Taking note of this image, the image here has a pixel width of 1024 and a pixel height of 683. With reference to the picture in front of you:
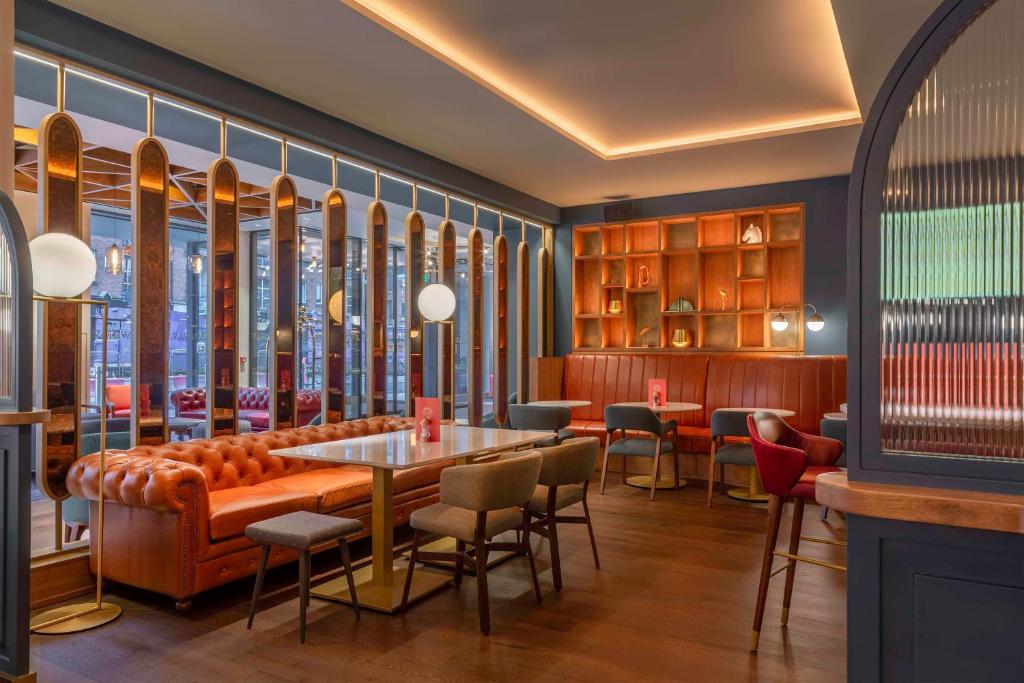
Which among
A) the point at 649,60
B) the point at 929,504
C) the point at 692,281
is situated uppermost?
the point at 649,60

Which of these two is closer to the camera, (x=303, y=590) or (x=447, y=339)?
(x=303, y=590)

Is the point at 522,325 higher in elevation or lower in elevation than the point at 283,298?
lower

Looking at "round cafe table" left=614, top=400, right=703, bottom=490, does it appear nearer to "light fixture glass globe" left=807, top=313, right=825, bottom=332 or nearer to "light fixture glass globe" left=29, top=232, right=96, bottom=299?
"light fixture glass globe" left=807, top=313, right=825, bottom=332

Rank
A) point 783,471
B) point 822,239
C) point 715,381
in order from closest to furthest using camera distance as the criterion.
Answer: point 783,471 < point 822,239 < point 715,381

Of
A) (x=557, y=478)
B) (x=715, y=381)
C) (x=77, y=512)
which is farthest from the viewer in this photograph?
(x=715, y=381)

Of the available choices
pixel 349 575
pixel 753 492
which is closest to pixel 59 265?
pixel 349 575

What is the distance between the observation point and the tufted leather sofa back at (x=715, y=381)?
22.6 ft

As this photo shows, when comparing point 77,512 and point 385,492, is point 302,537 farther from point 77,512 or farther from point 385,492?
point 77,512

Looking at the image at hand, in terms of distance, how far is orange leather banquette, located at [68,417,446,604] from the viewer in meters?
3.42

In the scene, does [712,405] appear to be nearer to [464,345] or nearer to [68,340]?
[464,345]

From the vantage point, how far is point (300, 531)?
3180 millimetres

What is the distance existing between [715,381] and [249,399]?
6324mm

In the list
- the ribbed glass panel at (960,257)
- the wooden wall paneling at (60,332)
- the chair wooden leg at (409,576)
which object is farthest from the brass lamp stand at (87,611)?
the ribbed glass panel at (960,257)

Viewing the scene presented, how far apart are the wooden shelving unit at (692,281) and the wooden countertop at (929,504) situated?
20.1ft
